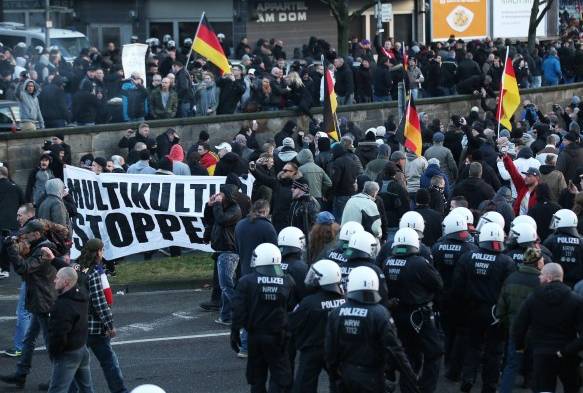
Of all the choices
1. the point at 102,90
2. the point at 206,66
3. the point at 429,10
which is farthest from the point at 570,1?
the point at 102,90

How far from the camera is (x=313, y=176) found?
17.2 meters

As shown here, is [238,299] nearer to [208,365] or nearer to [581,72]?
[208,365]

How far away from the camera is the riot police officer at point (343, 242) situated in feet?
40.1

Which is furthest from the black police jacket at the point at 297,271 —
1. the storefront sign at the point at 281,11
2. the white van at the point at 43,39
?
the storefront sign at the point at 281,11

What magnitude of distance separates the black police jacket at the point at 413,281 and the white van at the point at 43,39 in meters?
21.3

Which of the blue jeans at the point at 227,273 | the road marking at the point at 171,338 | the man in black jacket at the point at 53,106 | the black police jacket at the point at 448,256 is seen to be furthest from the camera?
the man in black jacket at the point at 53,106

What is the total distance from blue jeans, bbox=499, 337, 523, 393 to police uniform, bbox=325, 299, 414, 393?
1.95 meters

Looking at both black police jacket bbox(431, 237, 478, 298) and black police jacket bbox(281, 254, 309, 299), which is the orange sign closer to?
black police jacket bbox(431, 237, 478, 298)

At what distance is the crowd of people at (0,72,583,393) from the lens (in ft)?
35.2

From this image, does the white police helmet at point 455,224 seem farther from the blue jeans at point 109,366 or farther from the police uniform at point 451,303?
the blue jeans at point 109,366

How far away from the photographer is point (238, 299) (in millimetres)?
11258

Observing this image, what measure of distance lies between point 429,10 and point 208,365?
3060cm

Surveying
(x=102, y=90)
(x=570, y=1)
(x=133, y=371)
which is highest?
(x=570, y=1)

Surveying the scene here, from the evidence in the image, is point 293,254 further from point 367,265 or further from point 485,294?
point 485,294
